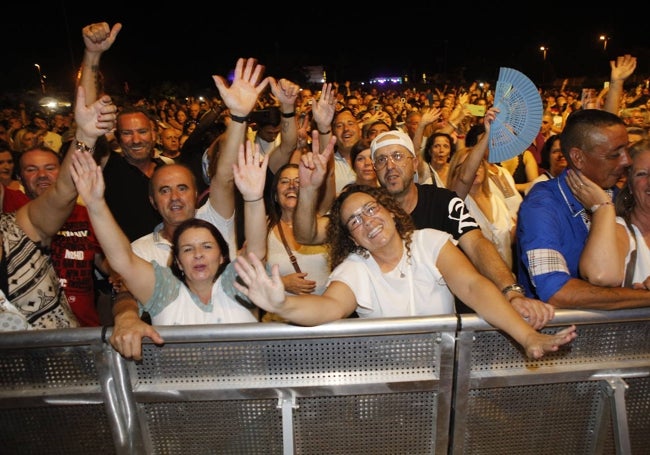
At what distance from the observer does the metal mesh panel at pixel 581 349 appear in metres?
2.16

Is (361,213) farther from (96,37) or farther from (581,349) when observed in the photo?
(96,37)

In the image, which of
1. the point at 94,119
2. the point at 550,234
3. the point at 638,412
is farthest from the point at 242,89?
the point at 638,412

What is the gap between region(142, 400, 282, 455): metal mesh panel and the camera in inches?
85.5

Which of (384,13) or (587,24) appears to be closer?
(587,24)

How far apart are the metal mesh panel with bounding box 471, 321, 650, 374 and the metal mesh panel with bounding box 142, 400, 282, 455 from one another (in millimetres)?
1003

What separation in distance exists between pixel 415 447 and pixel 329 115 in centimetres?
280

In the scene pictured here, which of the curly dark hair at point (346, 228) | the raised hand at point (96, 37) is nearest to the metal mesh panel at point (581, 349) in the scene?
the curly dark hair at point (346, 228)

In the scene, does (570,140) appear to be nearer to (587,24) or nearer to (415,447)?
(415,447)

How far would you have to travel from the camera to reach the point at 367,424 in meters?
2.21

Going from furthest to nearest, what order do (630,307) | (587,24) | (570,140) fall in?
(587,24) < (570,140) < (630,307)

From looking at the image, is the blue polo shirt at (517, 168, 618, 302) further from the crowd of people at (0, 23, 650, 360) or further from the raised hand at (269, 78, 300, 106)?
the raised hand at (269, 78, 300, 106)

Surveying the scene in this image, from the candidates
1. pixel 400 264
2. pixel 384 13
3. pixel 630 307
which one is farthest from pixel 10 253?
pixel 384 13

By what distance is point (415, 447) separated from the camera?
2258 mm

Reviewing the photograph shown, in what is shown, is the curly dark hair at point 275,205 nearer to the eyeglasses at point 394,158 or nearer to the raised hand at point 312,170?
the raised hand at point 312,170
